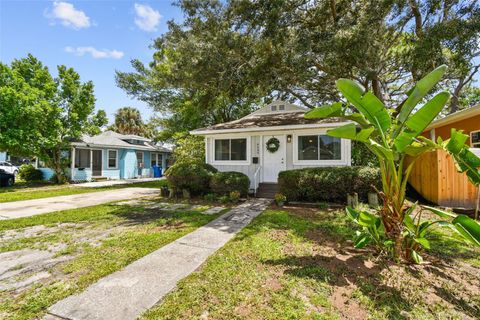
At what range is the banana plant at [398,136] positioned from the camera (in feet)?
9.96

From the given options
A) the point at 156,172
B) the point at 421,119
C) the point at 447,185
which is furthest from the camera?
the point at 156,172

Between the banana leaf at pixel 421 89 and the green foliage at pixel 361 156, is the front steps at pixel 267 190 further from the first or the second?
the banana leaf at pixel 421 89

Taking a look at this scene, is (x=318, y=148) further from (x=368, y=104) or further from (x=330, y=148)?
(x=368, y=104)

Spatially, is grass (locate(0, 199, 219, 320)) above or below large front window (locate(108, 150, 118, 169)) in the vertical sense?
below

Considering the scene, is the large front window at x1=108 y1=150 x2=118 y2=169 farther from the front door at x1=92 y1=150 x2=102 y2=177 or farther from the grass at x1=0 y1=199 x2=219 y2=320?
the grass at x1=0 y1=199 x2=219 y2=320

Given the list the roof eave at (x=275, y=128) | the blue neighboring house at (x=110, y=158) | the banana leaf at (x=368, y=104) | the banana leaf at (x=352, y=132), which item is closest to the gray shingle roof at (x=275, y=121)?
the roof eave at (x=275, y=128)

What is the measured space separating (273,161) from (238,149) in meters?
1.77

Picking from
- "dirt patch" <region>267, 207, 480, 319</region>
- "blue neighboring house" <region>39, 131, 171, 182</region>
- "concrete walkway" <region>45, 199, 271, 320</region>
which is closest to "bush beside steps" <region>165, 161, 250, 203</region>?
"concrete walkway" <region>45, 199, 271, 320</region>

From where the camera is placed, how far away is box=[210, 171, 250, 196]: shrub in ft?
30.8

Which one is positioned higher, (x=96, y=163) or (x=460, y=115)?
(x=460, y=115)

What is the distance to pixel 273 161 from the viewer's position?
10719 millimetres

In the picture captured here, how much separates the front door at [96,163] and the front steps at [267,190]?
14365 millimetres

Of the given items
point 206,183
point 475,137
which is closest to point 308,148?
point 206,183

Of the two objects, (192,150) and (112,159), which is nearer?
(192,150)
